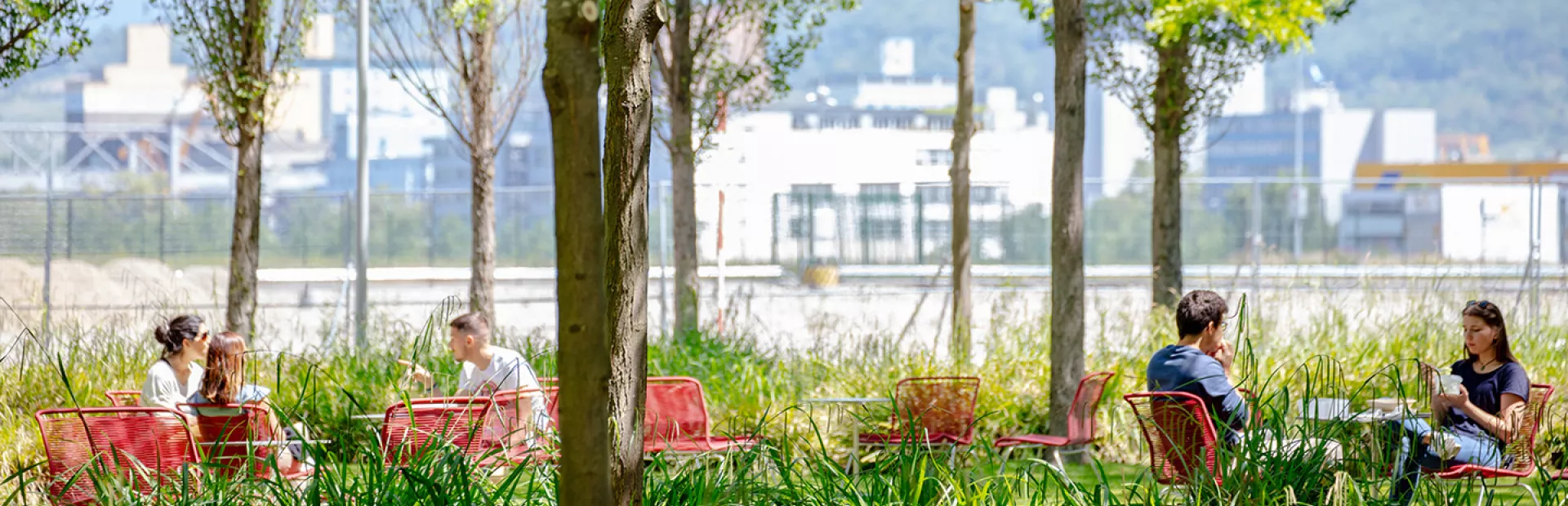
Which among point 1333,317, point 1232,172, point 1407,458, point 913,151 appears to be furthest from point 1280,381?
point 1232,172

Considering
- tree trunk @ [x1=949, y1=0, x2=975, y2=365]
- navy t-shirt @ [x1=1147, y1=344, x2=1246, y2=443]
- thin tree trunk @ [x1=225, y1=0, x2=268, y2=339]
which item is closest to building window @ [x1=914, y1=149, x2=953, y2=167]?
tree trunk @ [x1=949, y1=0, x2=975, y2=365]

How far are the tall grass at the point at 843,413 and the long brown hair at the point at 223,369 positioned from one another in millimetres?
114

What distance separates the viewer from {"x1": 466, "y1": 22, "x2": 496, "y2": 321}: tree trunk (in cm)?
1223

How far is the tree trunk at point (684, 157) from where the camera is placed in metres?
10.9

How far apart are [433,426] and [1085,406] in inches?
118

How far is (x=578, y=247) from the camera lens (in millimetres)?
3049

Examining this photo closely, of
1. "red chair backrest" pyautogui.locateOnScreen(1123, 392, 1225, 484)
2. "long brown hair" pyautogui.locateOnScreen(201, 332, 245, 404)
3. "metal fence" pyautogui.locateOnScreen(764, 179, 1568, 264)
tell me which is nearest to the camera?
"red chair backrest" pyautogui.locateOnScreen(1123, 392, 1225, 484)

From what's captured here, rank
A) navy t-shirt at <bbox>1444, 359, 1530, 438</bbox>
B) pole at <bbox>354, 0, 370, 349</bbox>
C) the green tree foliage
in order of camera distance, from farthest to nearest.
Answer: pole at <bbox>354, 0, 370, 349</bbox>
the green tree foliage
navy t-shirt at <bbox>1444, 359, 1530, 438</bbox>

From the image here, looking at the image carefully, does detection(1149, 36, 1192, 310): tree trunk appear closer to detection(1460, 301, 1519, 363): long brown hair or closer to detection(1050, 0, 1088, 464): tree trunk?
detection(1050, 0, 1088, 464): tree trunk

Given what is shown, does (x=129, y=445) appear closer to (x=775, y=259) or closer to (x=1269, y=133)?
(x=775, y=259)

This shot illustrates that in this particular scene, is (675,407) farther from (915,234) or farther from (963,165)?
(915,234)

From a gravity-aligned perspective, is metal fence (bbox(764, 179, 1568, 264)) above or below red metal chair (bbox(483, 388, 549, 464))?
above

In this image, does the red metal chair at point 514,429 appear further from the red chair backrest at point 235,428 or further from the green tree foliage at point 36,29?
the green tree foliage at point 36,29

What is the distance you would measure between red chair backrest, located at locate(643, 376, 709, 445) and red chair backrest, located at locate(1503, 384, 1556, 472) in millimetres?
3169
